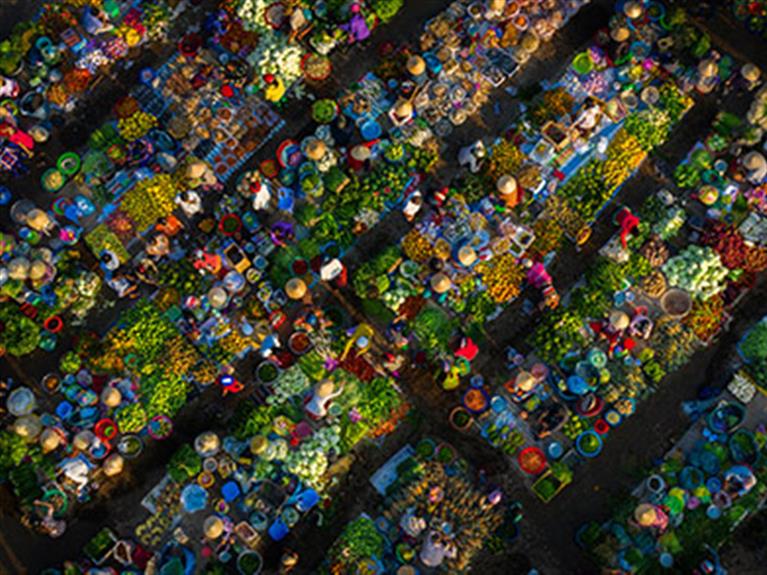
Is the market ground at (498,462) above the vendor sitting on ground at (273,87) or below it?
below

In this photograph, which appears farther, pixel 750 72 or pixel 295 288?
pixel 750 72

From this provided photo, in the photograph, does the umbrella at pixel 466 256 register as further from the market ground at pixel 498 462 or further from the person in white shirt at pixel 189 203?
the person in white shirt at pixel 189 203

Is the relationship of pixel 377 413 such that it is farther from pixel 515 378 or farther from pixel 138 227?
pixel 138 227

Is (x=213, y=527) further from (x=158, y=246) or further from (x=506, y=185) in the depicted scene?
(x=506, y=185)

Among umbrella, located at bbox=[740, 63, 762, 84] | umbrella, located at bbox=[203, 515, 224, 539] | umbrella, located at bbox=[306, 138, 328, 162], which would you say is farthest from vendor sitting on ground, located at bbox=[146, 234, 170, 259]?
umbrella, located at bbox=[740, 63, 762, 84]

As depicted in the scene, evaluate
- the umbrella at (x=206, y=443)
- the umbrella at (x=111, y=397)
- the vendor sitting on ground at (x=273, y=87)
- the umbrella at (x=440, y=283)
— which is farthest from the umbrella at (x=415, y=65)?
the umbrella at (x=111, y=397)

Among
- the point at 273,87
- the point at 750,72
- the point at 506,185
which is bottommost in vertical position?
→ the point at 750,72

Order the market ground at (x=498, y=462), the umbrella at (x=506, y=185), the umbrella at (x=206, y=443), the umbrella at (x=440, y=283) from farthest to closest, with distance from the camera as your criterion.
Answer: the umbrella at (x=506, y=185), the umbrella at (x=440, y=283), the market ground at (x=498, y=462), the umbrella at (x=206, y=443)

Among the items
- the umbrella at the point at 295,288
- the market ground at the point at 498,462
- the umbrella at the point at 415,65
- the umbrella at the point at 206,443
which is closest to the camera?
the umbrella at the point at 206,443

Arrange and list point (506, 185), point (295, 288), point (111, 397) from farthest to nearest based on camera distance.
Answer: point (506, 185) → point (295, 288) → point (111, 397)

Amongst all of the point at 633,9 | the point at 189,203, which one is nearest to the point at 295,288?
the point at 189,203
